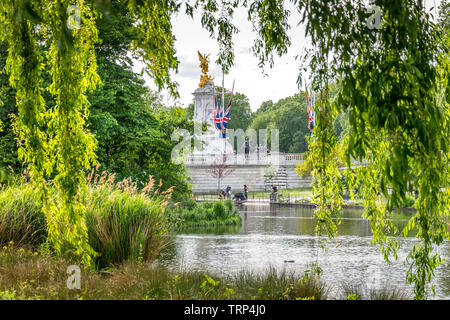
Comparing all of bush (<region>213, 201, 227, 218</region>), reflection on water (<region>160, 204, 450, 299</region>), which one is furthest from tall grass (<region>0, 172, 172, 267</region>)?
bush (<region>213, 201, 227, 218</region>)

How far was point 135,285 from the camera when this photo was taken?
664 cm

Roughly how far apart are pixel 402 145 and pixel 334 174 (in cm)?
234

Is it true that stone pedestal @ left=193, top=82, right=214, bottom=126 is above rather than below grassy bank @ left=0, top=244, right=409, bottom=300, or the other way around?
above

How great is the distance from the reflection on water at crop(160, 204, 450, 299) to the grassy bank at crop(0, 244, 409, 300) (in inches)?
39.9

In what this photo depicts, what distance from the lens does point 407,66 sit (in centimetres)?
433

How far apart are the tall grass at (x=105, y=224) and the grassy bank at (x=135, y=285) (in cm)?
139

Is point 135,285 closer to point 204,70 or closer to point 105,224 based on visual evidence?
point 105,224

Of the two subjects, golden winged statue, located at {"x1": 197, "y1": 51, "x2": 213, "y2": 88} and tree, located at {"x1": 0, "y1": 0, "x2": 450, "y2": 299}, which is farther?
golden winged statue, located at {"x1": 197, "y1": 51, "x2": 213, "y2": 88}

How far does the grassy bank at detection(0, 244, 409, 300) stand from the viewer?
6141mm

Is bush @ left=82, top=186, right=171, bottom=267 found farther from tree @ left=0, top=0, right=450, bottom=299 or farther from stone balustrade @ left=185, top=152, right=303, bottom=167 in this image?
stone balustrade @ left=185, top=152, right=303, bottom=167

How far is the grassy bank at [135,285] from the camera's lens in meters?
6.14

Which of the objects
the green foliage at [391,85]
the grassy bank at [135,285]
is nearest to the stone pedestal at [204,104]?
the grassy bank at [135,285]
